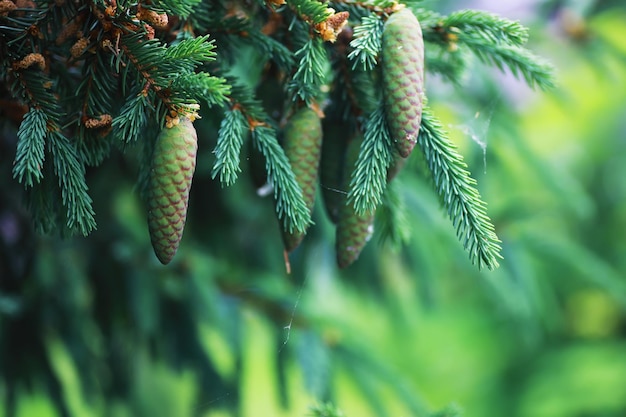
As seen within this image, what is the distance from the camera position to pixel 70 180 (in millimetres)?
610

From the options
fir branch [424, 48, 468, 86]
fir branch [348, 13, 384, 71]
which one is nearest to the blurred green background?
fir branch [424, 48, 468, 86]

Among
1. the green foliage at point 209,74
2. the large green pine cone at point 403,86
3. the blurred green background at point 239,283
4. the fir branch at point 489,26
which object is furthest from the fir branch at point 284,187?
the blurred green background at point 239,283

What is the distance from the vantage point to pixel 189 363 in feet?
4.65

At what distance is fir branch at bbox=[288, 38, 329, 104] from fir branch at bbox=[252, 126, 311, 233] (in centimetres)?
6

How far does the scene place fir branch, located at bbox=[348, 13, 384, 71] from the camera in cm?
61

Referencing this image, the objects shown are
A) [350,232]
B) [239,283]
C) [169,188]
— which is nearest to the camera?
[169,188]

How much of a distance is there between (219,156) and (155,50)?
12 centimetres

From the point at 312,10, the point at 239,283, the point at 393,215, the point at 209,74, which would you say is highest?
the point at 312,10

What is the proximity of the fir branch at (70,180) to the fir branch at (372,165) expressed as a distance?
0.26 meters

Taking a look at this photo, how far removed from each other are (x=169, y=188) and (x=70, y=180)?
11cm

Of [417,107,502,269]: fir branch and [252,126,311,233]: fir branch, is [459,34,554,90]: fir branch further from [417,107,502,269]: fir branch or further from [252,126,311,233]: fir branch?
[252,126,311,233]: fir branch

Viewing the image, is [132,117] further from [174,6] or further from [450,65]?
[450,65]

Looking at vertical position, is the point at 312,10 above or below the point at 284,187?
above

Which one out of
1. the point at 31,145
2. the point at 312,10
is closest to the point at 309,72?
the point at 312,10
